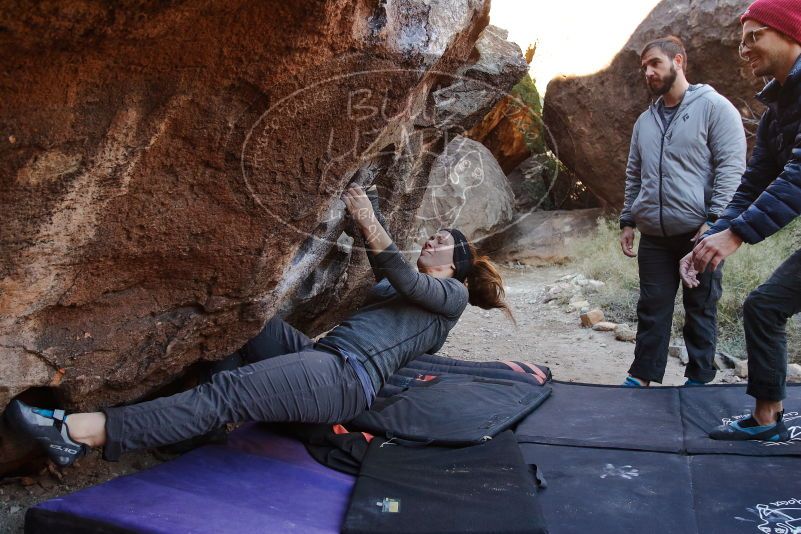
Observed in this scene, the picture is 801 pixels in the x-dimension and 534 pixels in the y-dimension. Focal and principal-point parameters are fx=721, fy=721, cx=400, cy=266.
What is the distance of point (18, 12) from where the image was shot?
1536 mm

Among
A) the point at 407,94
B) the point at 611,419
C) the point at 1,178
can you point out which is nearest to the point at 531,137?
the point at 611,419

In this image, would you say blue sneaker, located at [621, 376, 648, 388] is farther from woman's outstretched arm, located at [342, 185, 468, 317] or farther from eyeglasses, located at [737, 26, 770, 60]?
eyeglasses, located at [737, 26, 770, 60]

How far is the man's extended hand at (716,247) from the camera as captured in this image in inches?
113

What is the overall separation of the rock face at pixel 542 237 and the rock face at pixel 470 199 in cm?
29

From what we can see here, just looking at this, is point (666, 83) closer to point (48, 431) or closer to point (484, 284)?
point (484, 284)

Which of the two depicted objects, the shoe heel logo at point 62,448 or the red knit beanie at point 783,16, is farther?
the red knit beanie at point 783,16

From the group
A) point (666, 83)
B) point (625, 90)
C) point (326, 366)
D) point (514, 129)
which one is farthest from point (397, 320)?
point (514, 129)

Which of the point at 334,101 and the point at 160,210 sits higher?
the point at 334,101

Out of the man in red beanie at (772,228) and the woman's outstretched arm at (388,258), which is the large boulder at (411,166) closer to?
the woman's outstretched arm at (388,258)

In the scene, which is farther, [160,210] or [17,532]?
[17,532]

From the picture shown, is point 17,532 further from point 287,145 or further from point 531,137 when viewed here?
point 531,137

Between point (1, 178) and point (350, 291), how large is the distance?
250 cm

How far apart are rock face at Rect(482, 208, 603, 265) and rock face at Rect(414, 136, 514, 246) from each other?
0.29m

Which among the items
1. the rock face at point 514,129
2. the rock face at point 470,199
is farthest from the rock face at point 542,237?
the rock face at point 514,129
